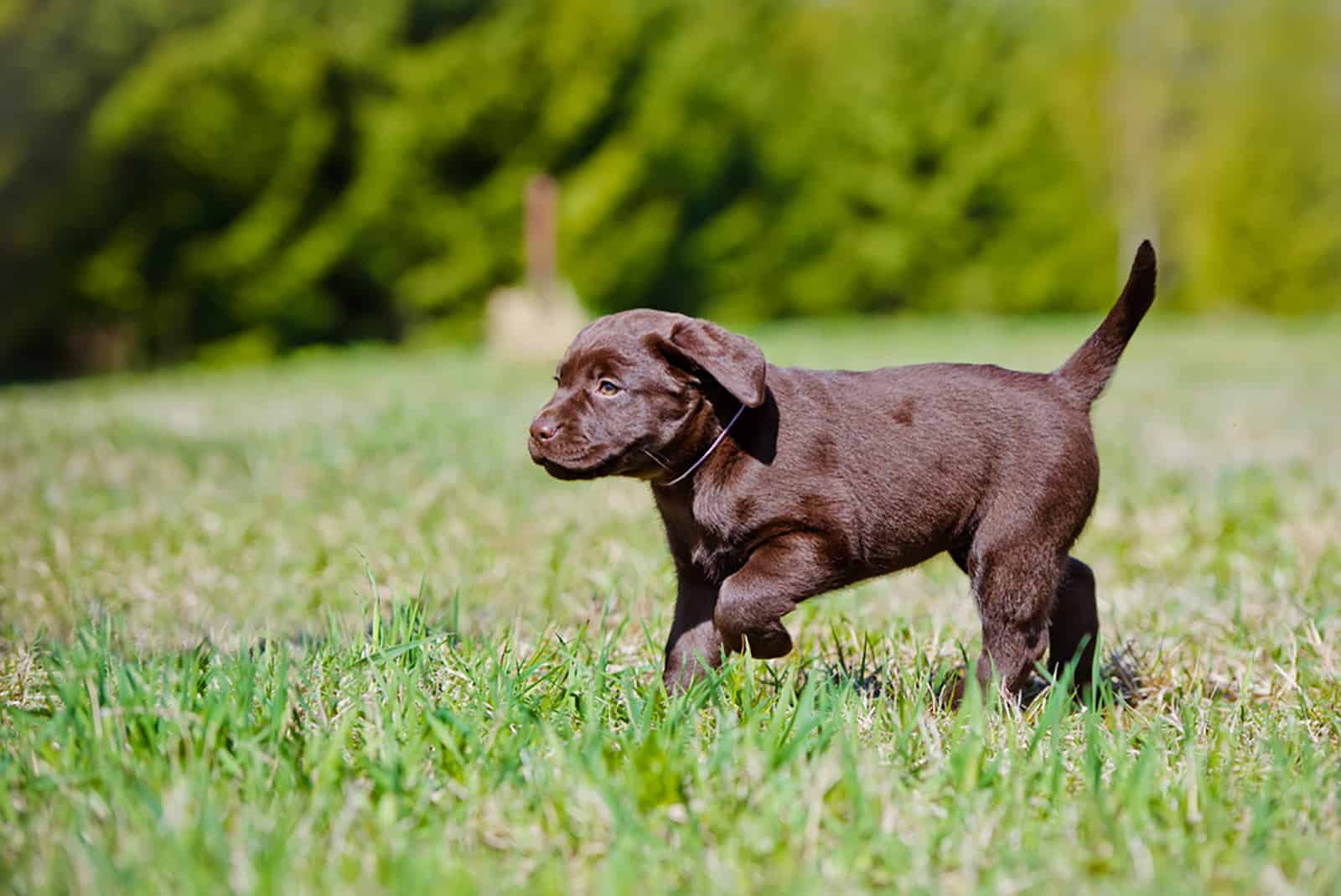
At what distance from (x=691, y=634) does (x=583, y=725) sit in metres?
0.45

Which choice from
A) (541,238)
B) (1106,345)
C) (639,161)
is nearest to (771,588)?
(1106,345)

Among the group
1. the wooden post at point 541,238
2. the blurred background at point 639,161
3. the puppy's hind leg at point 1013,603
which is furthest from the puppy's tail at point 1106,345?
the blurred background at point 639,161

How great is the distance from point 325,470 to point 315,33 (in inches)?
429

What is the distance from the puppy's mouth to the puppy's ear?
0.81ft

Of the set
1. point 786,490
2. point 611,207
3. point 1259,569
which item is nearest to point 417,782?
point 786,490

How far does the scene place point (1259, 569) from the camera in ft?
14.6

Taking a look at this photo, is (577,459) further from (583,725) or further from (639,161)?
(639,161)

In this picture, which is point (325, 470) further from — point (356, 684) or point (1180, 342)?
point (1180, 342)

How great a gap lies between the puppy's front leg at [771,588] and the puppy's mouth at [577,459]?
0.34 metres

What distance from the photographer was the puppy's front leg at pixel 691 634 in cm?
283

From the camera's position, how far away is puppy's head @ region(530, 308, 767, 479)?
2705 millimetres

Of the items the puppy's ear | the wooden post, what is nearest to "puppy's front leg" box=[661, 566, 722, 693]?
the puppy's ear

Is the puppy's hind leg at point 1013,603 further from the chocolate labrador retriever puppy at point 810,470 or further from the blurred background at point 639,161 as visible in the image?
the blurred background at point 639,161

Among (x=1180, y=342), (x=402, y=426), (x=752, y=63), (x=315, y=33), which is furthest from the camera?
(x=752, y=63)
